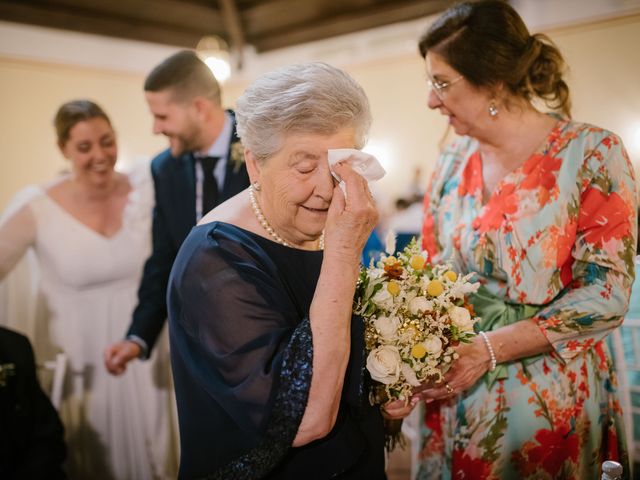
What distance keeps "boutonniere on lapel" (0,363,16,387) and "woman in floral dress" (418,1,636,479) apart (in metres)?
1.87

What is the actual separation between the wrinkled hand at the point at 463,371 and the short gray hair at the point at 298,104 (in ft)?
2.52

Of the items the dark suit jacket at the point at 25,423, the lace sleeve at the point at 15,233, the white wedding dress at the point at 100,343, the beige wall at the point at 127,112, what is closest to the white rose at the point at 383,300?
the dark suit jacket at the point at 25,423

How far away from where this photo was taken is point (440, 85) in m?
1.79

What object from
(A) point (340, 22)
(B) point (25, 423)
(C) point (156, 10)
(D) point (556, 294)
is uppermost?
(C) point (156, 10)

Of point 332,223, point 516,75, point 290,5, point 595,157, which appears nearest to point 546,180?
point 595,157

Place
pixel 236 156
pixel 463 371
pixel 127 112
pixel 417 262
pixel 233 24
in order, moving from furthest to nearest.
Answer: pixel 127 112 → pixel 233 24 → pixel 236 156 → pixel 463 371 → pixel 417 262

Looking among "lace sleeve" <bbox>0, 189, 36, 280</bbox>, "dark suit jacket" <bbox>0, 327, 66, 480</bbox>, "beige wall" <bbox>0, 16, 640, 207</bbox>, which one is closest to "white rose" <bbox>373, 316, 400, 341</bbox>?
"dark suit jacket" <bbox>0, 327, 66, 480</bbox>

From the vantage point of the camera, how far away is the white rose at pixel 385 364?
125 centimetres

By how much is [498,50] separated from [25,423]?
2.47 meters

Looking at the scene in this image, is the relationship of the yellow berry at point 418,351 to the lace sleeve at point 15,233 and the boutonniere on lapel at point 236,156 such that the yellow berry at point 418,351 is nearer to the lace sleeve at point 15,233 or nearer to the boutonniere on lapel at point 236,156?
the boutonniere on lapel at point 236,156

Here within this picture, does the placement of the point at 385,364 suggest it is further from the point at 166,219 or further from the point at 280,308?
the point at 166,219

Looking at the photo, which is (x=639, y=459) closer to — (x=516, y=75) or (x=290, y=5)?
(x=516, y=75)

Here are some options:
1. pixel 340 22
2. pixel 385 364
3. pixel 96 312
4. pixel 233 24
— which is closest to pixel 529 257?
pixel 385 364

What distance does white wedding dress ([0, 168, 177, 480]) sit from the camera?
2.90 meters
